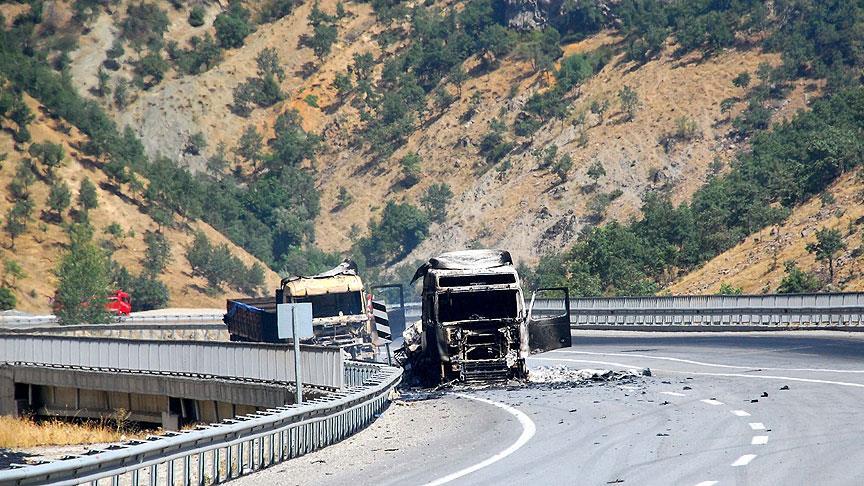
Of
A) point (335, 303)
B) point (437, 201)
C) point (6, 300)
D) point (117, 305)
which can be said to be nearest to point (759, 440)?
point (335, 303)

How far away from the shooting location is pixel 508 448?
58.9ft

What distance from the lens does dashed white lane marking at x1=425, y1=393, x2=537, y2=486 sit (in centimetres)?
1539

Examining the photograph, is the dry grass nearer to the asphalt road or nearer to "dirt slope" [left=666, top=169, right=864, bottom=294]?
the asphalt road

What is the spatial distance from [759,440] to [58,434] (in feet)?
80.7

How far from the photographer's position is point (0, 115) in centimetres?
10781

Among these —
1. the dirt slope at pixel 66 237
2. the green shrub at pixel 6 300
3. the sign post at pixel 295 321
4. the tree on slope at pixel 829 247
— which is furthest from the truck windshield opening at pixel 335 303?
the dirt slope at pixel 66 237

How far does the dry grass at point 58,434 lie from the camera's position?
35375mm

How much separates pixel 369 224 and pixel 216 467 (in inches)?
4100

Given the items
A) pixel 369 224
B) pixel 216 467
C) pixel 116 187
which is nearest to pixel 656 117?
pixel 369 224

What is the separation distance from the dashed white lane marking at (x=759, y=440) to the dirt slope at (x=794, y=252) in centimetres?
4213

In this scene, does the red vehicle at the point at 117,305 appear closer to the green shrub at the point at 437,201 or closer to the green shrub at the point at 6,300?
the green shrub at the point at 6,300

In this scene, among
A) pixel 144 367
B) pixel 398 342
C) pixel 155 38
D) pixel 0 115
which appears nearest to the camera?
pixel 144 367

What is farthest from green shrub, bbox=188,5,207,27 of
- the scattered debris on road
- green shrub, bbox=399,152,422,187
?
the scattered debris on road

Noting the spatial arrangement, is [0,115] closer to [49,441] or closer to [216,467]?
[49,441]
